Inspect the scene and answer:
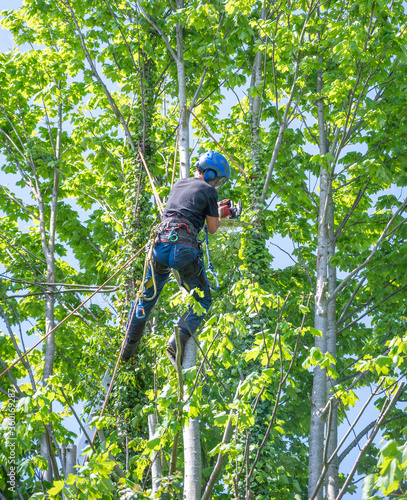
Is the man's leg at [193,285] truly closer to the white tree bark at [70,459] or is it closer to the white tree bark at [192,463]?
the white tree bark at [192,463]

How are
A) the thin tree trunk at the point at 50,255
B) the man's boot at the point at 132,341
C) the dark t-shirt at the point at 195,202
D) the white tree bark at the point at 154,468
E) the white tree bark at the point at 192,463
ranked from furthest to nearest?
1. the thin tree trunk at the point at 50,255
2. the man's boot at the point at 132,341
3. the dark t-shirt at the point at 195,202
4. the white tree bark at the point at 192,463
5. the white tree bark at the point at 154,468

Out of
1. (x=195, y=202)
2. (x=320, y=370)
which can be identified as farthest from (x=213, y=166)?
(x=320, y=370)

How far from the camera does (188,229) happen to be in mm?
5281

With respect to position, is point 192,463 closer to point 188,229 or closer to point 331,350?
point 188,229

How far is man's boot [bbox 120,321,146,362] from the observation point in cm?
618

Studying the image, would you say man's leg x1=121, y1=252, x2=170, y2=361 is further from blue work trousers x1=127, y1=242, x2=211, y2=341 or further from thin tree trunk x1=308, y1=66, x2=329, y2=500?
thin tree trunk x1=308, y1=66, x2=329, y2=500

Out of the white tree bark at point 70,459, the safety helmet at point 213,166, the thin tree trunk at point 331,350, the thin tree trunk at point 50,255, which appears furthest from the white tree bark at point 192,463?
the thin tree trunk at point 50,255

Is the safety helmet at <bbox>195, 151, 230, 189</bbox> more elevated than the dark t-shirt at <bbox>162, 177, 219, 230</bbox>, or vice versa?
the safety helmet at <bbox>195, 151, 230, 189</bbox>

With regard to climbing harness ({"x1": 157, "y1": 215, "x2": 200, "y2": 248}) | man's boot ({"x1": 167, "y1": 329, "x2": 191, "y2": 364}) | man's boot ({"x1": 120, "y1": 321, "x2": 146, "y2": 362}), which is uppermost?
climbing harness ({"x1": 157, "y1": 215, "x2": 200, "y2": 248})

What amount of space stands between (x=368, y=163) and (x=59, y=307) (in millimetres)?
6749

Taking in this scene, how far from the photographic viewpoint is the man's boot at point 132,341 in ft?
20.3

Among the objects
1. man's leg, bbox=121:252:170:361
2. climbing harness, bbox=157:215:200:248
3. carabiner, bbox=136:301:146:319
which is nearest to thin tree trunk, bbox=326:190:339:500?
man's leg, bbox=121:252:170:361

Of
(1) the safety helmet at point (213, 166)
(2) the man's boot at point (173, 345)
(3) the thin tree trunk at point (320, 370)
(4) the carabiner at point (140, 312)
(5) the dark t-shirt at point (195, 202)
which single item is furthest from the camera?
(3) the thin tree trunk at point (320, 370)

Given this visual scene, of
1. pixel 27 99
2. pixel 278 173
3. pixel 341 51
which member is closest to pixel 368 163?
pixel 341 51
